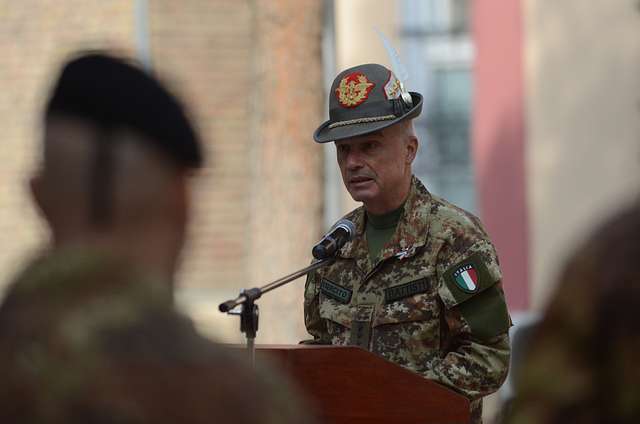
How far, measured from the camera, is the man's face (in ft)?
16.4

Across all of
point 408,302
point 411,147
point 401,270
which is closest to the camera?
point 408,302

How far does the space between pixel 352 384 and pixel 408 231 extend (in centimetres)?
98

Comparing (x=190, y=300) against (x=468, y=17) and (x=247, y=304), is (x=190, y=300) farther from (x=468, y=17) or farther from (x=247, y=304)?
(x=247, y=304)

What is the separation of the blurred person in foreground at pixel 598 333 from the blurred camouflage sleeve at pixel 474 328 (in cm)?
252

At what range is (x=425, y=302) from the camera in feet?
15.7

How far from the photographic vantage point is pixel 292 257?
9.38m

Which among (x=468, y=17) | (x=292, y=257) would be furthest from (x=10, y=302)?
(x=468, y=17)

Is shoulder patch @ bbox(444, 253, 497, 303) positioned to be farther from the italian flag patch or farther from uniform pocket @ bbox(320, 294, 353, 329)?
uniform pocket @ bbox(320, 294, 353, 329)

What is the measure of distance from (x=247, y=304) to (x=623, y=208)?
6.56 ft

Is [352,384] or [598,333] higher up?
[598,333]

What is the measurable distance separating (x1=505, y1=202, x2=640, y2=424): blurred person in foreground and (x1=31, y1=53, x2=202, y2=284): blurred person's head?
0.54m

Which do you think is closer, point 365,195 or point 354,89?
point 365,195

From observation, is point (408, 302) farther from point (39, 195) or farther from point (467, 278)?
point (39, 195)

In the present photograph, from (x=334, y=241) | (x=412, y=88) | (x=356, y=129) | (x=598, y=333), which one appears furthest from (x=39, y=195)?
(x=412, y=88)
